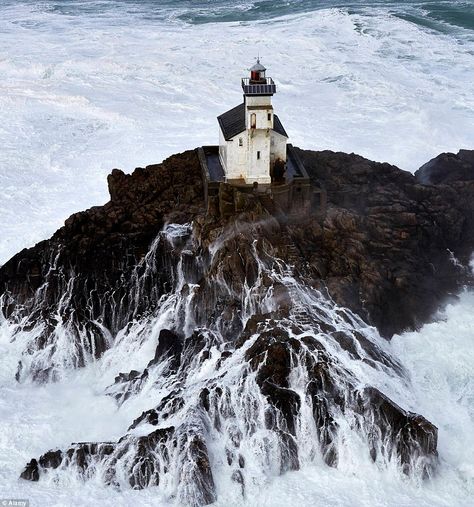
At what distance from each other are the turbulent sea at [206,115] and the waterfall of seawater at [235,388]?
42cm

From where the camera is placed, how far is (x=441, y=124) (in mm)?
53938

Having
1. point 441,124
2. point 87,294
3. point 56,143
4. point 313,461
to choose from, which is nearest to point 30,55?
point 56,143

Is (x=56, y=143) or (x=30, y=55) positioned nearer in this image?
(x=56, y=143)

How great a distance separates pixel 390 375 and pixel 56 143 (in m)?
32.3

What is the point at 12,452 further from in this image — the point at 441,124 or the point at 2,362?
the point at 441,124

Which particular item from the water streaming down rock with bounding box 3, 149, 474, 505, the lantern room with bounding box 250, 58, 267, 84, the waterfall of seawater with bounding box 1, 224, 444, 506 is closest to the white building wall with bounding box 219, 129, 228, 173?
the water streaming down rock with bounding box 3, 149, 474, 505

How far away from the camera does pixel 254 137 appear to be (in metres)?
32.6

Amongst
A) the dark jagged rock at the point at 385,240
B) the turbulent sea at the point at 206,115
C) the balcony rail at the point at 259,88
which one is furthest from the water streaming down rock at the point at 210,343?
the balcony rail at the point at 259,88

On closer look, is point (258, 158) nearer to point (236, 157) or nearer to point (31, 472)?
point (236, 157)

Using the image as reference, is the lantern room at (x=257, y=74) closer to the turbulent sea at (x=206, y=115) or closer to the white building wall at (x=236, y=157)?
the white building wall at (x=236, y=157)

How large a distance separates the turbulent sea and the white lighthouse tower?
8777mm

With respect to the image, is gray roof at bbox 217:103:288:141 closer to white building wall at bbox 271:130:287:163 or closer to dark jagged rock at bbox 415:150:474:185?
white building wall at bbox 271:130:287:163

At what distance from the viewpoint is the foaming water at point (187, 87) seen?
4978cm

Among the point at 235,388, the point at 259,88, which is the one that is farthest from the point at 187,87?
the point at 235,388
